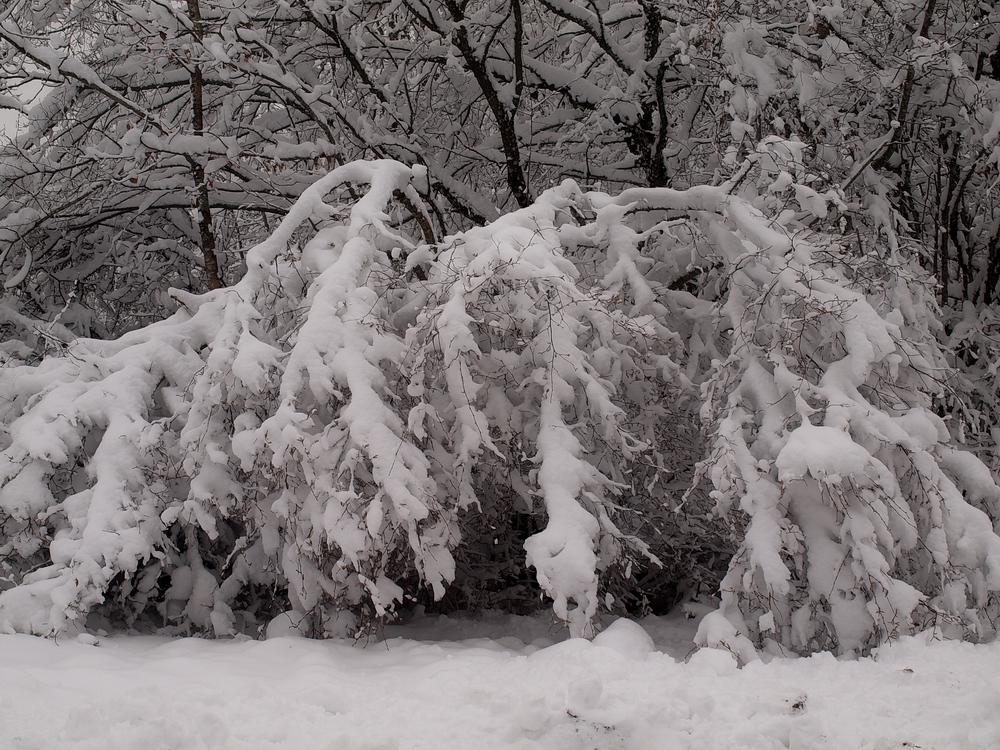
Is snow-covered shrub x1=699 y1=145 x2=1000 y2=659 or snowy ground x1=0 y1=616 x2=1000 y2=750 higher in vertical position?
snow-covered shrub x1=699 y1=145 x2=1000 y2=659

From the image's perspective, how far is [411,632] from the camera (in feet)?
14.6

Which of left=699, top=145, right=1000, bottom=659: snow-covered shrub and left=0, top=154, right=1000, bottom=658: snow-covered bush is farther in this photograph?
left=0, top=154, right=1000, bottom=658: snow-covered bush

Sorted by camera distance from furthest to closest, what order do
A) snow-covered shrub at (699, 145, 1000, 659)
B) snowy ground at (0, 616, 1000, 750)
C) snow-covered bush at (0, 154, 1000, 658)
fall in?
1. snow-covered bush at (0, 154, 1000, 658)
2. snow-covered shrub at (699, 145, 1000, 659)
3. snowy ground at (0, 616, 1000, 750)

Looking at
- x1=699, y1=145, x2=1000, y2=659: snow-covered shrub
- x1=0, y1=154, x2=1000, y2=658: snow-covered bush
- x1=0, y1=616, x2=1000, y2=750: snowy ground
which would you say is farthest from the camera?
x1=0, y1=154, x2=1000, y2=658: snow-covered bush

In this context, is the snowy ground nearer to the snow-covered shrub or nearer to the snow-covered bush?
the snow-covered shrub

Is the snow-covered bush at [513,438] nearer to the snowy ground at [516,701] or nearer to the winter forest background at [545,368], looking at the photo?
the winter forest background at [545,368]

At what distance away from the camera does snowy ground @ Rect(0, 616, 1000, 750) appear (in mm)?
2355

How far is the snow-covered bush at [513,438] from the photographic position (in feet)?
11.3

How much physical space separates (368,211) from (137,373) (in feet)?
5.33

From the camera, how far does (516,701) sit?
102 inches

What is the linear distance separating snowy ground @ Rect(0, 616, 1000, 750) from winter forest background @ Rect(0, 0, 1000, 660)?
0.41 m

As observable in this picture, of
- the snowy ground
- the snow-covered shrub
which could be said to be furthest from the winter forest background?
the snowy ground

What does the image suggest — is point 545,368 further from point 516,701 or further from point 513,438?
point 516,701

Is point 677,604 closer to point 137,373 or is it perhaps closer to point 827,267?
point 827,267
